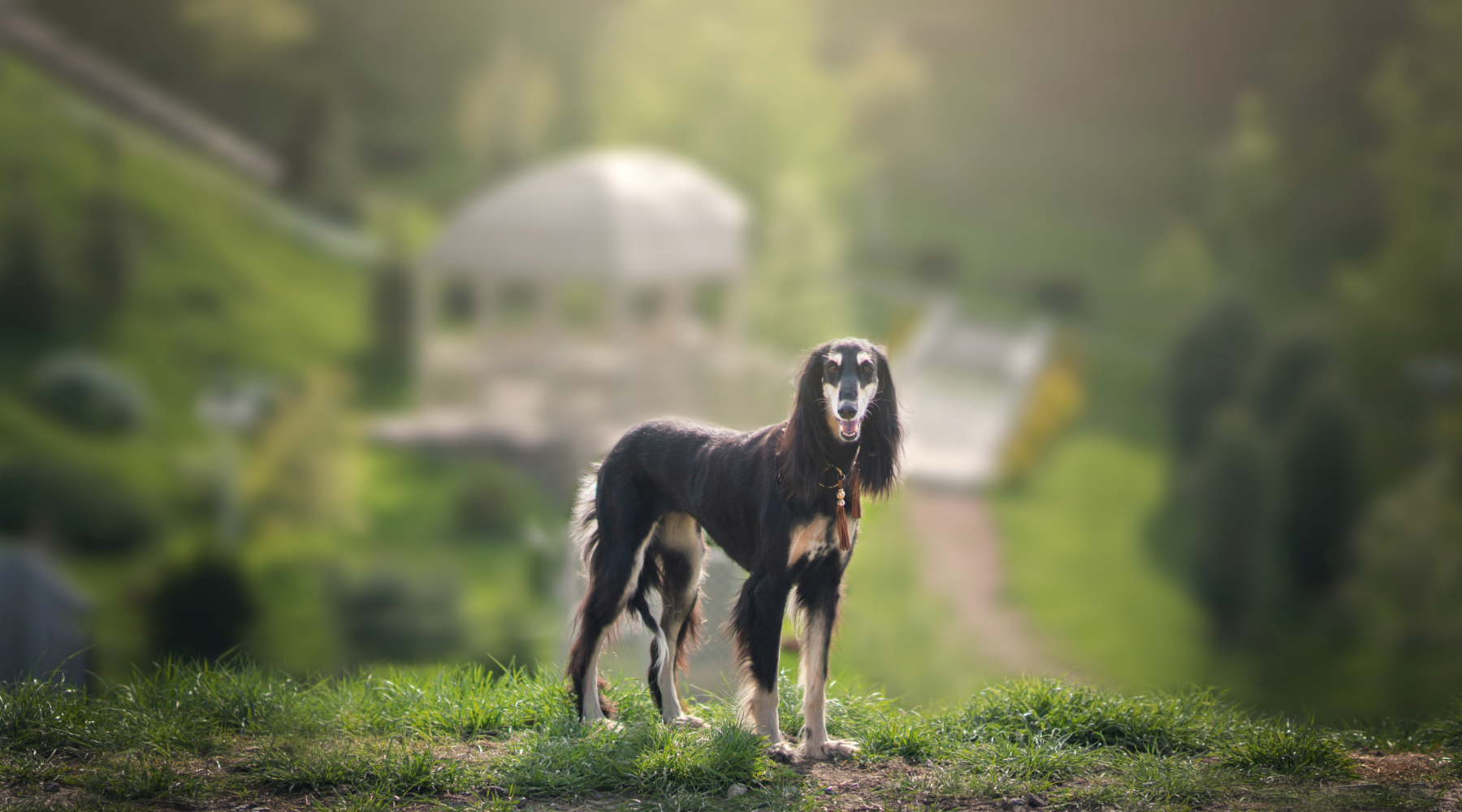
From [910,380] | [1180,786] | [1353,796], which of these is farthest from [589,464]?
[910,380]

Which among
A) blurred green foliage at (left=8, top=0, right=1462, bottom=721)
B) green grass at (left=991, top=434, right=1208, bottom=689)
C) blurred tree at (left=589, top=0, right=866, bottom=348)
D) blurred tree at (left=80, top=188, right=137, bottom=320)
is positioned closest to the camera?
blurred green foliage at (left=8, top=0, right=1462, bottom=721)

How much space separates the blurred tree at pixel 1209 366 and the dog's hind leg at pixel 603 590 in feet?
107

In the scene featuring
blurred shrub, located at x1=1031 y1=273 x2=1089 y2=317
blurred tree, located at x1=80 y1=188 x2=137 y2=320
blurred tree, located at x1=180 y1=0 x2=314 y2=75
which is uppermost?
blurred tree, located at x1=180 y1=0 x2=314 y2=75

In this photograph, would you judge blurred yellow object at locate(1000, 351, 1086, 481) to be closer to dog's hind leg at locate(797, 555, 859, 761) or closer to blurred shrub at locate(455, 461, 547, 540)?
blurred shrub at locate(455, 461, 547, 540)

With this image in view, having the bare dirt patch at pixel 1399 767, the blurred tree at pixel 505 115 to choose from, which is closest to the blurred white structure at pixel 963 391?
the blurred tree at pixel 505 115

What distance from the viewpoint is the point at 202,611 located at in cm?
2338

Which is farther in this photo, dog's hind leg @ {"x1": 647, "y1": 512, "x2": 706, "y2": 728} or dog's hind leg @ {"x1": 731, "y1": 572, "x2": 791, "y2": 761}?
dog's hind leg @ {"x1": 647, "y1": 512, "x2": 706, "y2": 728}

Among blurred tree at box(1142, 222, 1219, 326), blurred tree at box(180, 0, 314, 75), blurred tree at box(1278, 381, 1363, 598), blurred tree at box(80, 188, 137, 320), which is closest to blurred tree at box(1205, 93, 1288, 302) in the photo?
blurred tree at box(1142, 222, 1219, 326)

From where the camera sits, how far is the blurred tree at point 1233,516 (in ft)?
88.0

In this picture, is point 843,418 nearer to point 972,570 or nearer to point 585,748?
point 585,748

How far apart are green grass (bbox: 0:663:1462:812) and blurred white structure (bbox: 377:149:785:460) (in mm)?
21747

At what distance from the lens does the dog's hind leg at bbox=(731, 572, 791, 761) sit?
5.13 metres

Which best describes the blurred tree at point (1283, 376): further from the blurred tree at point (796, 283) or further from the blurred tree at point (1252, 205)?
the blurred tree at point (796, 283)

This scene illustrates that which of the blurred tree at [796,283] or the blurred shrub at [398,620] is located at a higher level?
the blurred tree at [796,283]
